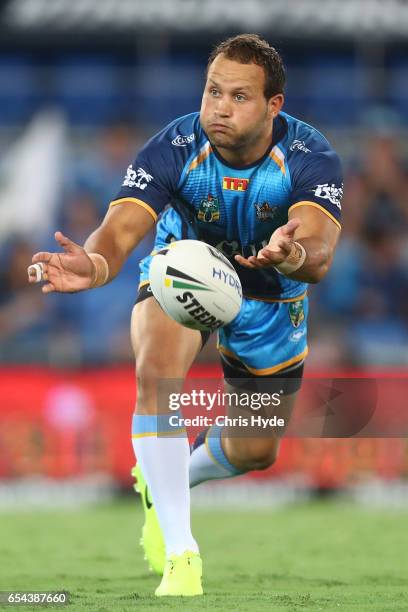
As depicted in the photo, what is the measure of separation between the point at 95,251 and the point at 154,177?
62 centimetres

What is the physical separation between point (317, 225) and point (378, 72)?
10.5 meters

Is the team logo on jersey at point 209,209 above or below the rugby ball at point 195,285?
above

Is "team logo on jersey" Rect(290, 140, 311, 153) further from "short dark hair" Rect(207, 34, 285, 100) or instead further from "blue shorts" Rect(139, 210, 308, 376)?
"blue shorts" Rect(139, 210, 308, 376)

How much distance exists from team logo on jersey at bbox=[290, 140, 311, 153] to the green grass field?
7.04 ft

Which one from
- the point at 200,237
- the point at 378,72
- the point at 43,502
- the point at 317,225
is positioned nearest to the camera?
the point at 317,225

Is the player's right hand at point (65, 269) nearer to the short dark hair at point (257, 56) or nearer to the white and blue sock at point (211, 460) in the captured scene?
the short dark hair at point (257, 56)

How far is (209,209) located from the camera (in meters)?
6.36

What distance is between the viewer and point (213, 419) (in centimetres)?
746

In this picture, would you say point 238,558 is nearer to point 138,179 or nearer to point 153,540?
point 153,540

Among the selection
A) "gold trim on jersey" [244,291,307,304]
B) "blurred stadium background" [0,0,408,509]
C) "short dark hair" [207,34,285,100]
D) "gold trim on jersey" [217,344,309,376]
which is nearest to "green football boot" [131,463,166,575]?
"gold trim on jersey" [217,344,309,376]

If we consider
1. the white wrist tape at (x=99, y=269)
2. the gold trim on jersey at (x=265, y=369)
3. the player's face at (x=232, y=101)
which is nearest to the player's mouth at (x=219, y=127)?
the player's face at (x=232, y=101)

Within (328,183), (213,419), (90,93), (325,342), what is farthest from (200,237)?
(90,93)

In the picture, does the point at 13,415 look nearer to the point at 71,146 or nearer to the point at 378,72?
the point at 71,146

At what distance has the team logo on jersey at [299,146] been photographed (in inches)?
244
